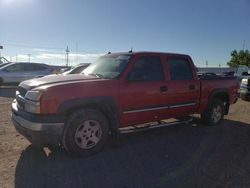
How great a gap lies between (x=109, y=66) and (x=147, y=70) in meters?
0.79

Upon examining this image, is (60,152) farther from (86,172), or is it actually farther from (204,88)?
(204,88)

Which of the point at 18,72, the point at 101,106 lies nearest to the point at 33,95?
the point at 101,106

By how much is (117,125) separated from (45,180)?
1761 mm

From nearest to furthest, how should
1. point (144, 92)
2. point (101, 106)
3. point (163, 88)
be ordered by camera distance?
point (101, 106) < point (144, 92) < point (163, 88)

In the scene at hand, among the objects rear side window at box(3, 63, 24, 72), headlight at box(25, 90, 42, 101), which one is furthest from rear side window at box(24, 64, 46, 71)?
headlight at box(25, 90, 42, 101)

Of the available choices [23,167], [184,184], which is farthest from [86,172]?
[184,184]

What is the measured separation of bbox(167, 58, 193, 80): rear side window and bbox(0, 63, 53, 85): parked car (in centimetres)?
1249

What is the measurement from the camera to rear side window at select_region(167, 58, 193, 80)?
628cm

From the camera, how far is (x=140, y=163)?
464cm

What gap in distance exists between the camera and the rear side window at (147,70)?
18.1 feet

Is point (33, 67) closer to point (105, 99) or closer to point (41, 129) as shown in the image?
point (105, 99)

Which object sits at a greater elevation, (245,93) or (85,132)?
(245,93)

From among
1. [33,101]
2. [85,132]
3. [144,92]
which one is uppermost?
[144,92]

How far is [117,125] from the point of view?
526 centimetres
